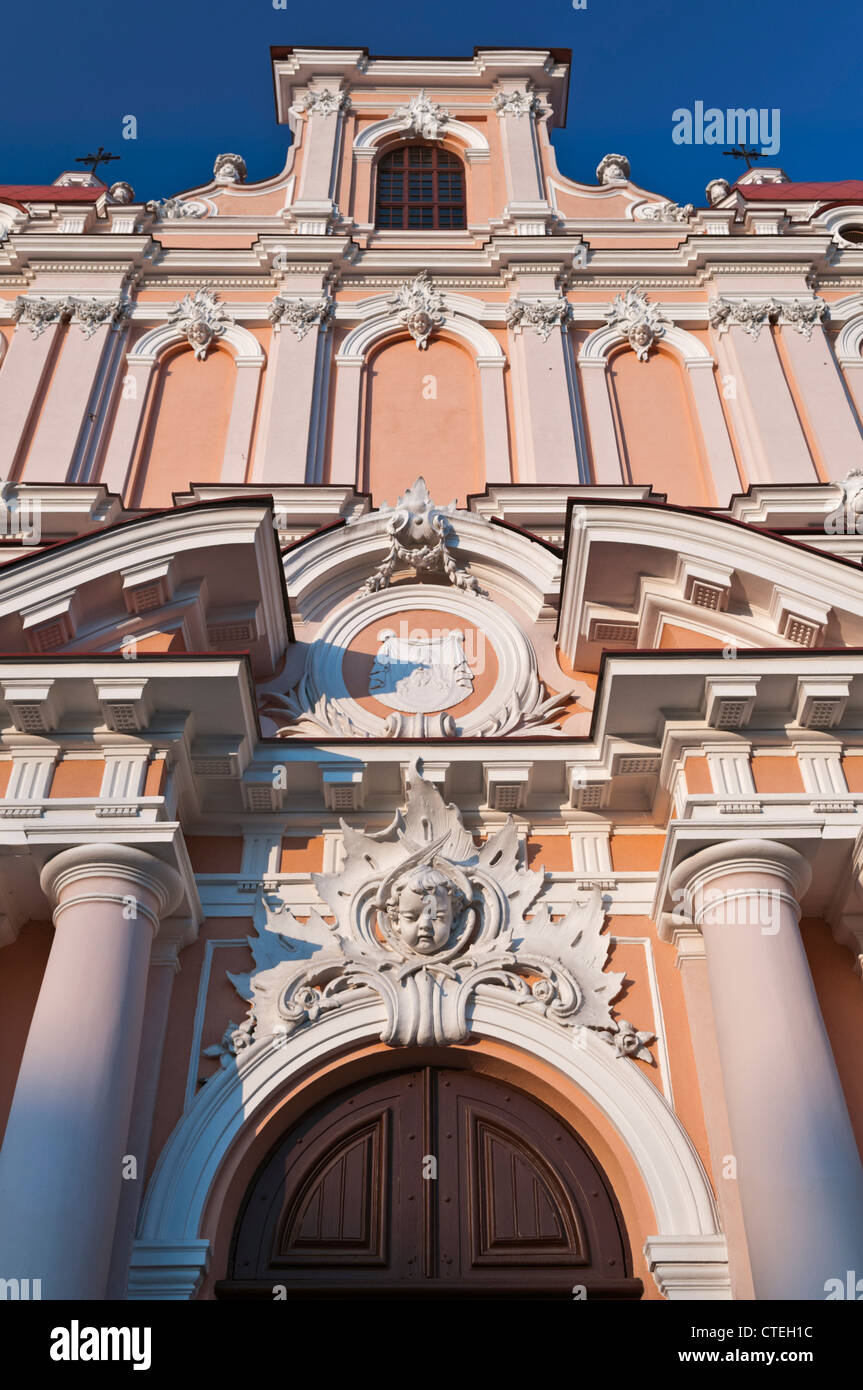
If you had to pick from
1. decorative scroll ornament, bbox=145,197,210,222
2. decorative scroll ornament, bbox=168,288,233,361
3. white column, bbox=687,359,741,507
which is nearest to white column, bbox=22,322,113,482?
decorative scroll ornament, bbox=168,288,233,361

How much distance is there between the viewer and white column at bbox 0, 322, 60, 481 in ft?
41.5

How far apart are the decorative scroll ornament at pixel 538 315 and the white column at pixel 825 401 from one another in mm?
2336

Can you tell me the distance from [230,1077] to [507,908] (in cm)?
205

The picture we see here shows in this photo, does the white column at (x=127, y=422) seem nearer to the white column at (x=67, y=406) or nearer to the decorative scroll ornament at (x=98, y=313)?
the white column at (x=67, y=406)

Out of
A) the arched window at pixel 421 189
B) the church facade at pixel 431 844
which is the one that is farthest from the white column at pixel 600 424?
the arched window at pixel 421 189

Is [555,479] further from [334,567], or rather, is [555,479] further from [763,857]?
[763,857]

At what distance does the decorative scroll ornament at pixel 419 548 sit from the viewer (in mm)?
10625

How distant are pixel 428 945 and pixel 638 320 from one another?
326 inches

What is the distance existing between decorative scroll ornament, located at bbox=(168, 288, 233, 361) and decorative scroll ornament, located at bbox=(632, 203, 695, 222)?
202 inches

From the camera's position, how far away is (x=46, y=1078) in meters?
6.90

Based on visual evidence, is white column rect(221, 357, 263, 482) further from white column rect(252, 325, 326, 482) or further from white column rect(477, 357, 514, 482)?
white column rect(477, 357, 514, 482)

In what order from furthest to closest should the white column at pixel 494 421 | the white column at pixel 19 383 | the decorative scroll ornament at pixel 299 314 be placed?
1. the decorative scroll ornament at pixel 299 314
2. the white column at pixel 19 383
3. the white column at pixel 494 421

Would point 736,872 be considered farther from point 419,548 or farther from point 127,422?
point 127,422
